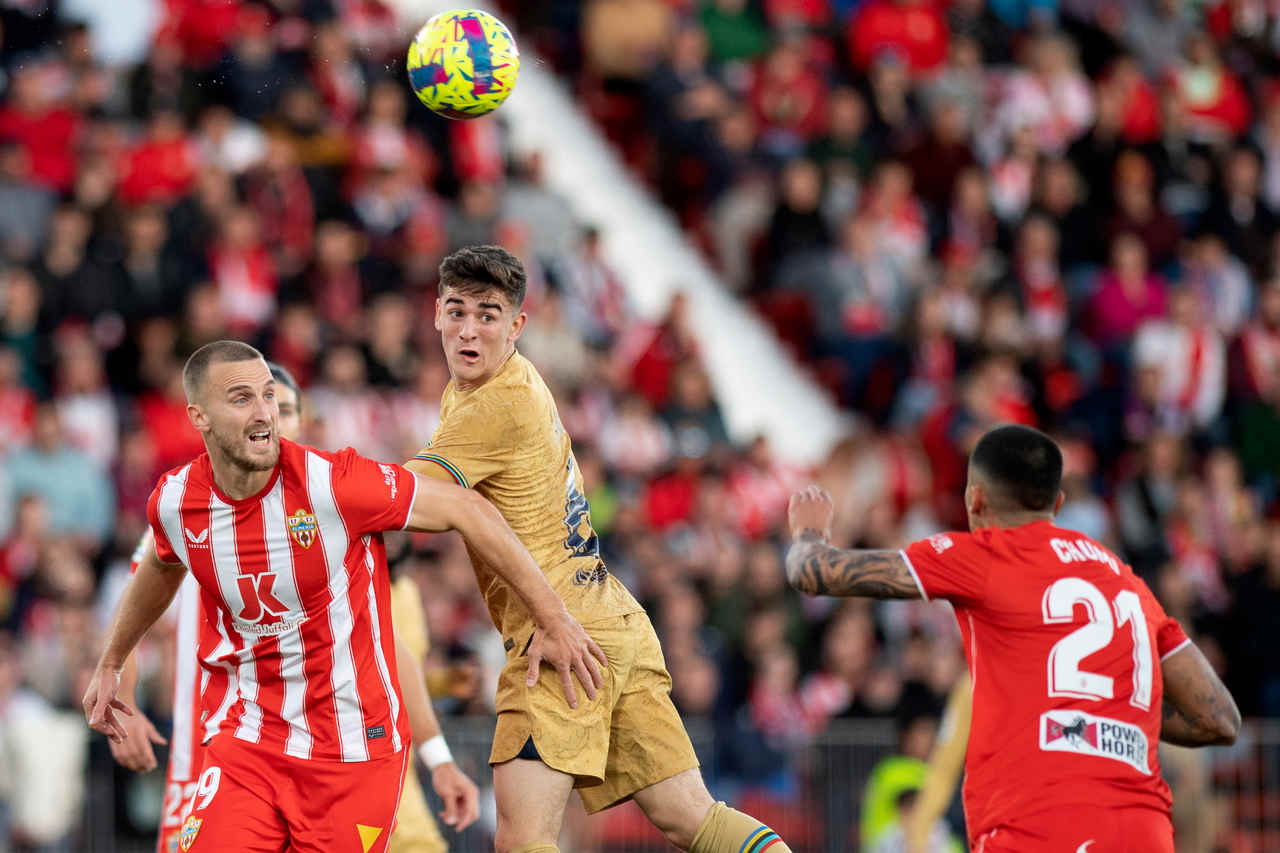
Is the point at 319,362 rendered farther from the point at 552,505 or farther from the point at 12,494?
the point at 552,505

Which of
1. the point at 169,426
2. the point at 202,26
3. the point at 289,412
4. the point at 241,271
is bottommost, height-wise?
the point at 289,412

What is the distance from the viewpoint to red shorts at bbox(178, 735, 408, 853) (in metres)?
6.48

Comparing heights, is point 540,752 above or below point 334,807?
above

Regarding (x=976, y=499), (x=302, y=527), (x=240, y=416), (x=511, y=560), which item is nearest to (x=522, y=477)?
(x=511, y=560)

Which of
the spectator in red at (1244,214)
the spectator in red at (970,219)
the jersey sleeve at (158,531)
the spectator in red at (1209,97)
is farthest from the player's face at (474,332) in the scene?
the spectator in red at (1209,97)

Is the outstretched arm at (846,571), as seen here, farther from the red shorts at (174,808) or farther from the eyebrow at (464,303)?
the red shorts at (174,808)

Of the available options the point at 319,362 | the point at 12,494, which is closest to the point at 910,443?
the point at 319,362

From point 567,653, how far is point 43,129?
9.44 m

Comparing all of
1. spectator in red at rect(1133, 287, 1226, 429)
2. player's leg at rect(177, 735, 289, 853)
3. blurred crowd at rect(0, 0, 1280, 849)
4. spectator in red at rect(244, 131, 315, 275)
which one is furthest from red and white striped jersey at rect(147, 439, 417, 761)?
spectator in red at rect(1133, 287, 1226, 429)

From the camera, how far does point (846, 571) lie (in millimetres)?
6711

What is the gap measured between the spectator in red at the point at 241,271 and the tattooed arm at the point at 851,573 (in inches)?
319

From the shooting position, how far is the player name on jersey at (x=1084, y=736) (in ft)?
21.1

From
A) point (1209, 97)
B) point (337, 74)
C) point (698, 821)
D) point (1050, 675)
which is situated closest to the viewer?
point (1050, 675)

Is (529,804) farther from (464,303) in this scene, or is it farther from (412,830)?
(464,303)
